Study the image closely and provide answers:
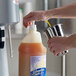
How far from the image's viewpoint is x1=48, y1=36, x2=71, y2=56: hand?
0.61 meters

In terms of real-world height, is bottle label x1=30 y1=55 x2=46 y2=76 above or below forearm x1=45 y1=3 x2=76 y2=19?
below

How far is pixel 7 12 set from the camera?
565 millimetres

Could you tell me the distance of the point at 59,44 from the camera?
24.5 inches

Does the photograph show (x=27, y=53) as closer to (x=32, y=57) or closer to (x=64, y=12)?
(x=32, y=57)

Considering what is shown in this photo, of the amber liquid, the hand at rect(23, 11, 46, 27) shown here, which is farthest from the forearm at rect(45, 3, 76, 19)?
the amber liquid

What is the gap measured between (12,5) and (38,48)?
7.2 inches

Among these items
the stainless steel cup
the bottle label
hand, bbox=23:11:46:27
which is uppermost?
hand, bbox=23:11:46:27

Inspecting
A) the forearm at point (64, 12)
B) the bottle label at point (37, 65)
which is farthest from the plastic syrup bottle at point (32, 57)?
the forearm at point (64, 12)

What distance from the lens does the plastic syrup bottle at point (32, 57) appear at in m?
0.63

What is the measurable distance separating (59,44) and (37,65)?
108 millimetres

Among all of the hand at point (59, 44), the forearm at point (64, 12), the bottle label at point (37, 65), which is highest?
the forearm at point (64, 12)

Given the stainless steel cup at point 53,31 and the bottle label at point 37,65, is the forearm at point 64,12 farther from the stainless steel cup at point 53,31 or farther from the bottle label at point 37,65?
the bottle label at point 37,65

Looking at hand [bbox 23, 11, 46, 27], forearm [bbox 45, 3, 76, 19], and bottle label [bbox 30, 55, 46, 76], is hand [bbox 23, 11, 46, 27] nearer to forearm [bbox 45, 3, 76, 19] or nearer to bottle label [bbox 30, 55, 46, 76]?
forearm [bbox 45, 3, 76, 19]

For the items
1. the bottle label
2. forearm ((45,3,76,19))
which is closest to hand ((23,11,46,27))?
forearm ((45,3,76,19))
